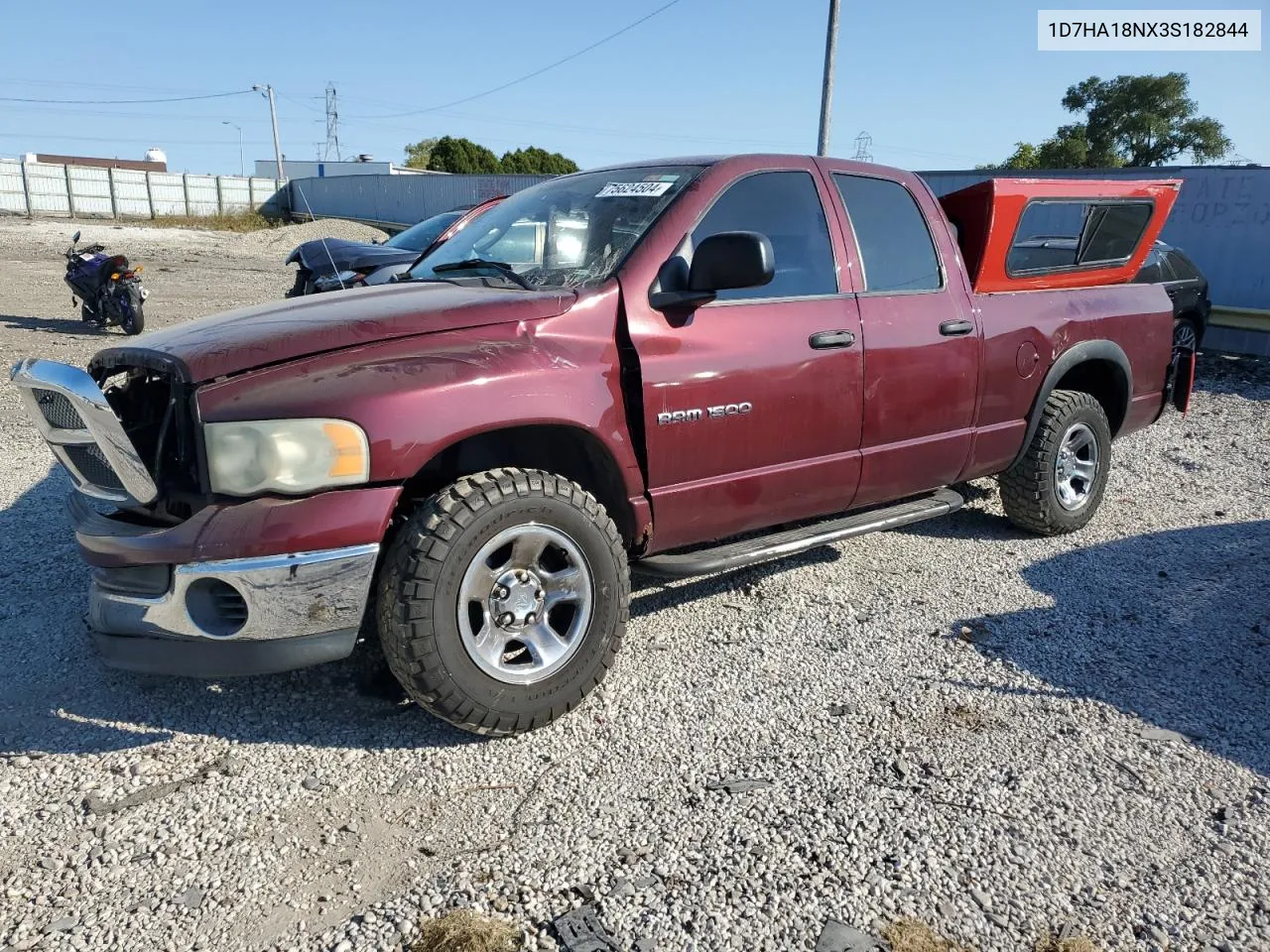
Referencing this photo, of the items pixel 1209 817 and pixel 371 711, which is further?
pixel 371 711

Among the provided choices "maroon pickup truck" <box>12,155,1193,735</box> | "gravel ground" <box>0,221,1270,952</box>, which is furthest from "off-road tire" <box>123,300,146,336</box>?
"maroon pickup truck" <box>12,155,1193,735</box>

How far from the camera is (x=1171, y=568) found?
184 inches

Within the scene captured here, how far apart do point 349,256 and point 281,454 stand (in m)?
7.29

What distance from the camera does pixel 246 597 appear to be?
103 inches

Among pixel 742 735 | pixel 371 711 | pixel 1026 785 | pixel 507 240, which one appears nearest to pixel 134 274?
pixel 507 240

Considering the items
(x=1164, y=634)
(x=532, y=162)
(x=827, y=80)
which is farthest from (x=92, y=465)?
(x=532, y=162)

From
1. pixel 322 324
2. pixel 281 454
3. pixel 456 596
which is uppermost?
pixel 322 324

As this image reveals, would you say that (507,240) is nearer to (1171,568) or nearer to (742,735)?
(742,735)

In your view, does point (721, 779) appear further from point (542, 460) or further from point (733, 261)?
point (733, 261)

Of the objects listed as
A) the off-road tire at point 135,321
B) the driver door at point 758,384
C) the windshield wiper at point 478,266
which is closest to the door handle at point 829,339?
the driver door at point 758,384

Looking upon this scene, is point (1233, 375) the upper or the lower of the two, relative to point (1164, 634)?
upper

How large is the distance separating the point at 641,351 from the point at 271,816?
72.7 inches

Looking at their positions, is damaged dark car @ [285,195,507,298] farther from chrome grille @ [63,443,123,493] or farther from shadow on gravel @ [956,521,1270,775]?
shadow on gravel @ [956,521,1270,775]

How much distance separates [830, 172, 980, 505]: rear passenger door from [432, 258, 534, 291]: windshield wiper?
1446 millimetres
